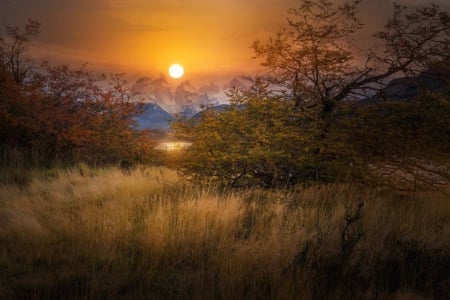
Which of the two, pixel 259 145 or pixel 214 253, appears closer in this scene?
pixel 214 253

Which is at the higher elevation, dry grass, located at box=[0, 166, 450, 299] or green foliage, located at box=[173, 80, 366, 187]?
green foliage, located at box=[173, 80, 366, 187]

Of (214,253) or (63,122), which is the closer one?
(214,253)

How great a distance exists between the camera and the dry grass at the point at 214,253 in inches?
163

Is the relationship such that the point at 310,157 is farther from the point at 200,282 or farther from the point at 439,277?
the point at 200,282

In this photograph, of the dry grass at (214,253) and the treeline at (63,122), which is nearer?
the dry grass at (214,253)

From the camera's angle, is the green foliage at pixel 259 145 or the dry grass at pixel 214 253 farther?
the green foliage at pixel 259 145

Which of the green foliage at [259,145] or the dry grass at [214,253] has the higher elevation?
the green foliage at [259,145]

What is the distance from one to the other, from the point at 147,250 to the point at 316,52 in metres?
6.95

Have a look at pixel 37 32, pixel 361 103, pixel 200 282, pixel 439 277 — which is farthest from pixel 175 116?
pixel 37 32

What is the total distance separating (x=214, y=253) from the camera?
5.15 meters

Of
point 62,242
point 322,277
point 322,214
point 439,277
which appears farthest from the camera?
point 322,214

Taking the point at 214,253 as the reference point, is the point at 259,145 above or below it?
above

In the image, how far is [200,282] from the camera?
420cm

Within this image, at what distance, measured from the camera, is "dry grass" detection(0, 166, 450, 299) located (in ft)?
13.6
